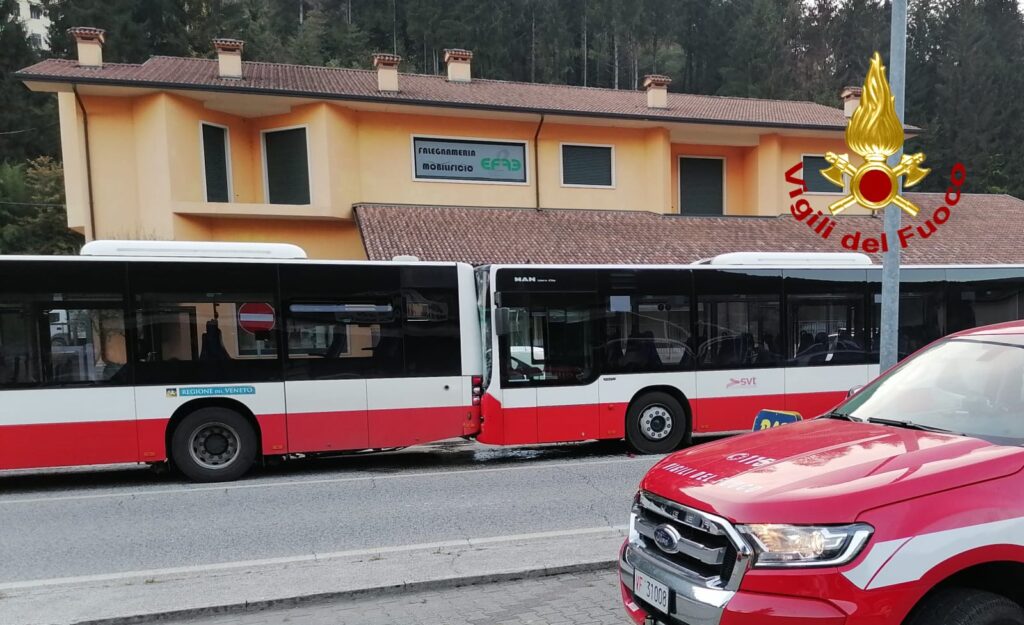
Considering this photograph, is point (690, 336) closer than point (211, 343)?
No

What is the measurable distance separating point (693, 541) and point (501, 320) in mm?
6802

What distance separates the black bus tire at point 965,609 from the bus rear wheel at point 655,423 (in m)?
7.73

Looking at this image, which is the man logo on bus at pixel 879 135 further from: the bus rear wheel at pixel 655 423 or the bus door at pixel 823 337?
the bus rear wheel at pixel 655 423

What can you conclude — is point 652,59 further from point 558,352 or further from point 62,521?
point 62,521

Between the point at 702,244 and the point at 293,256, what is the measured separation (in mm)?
14392

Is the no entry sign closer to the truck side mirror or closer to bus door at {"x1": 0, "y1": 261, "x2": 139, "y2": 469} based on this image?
bus door at {"x1": 0, "y1": 261, "x2": 139, "y2": 469}

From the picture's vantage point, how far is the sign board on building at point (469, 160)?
21.0m

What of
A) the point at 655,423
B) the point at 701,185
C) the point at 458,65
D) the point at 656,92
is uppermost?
the point at 458,65

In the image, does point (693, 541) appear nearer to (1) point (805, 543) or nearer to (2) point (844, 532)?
(1) point (805, 543)

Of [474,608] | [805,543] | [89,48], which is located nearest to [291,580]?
[474,608]

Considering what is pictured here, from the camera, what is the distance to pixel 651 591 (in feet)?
10.4

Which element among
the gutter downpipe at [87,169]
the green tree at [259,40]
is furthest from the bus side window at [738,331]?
the green tree at [259,40]

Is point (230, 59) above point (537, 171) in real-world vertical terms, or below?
above

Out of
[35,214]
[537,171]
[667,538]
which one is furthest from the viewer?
[35,214]
